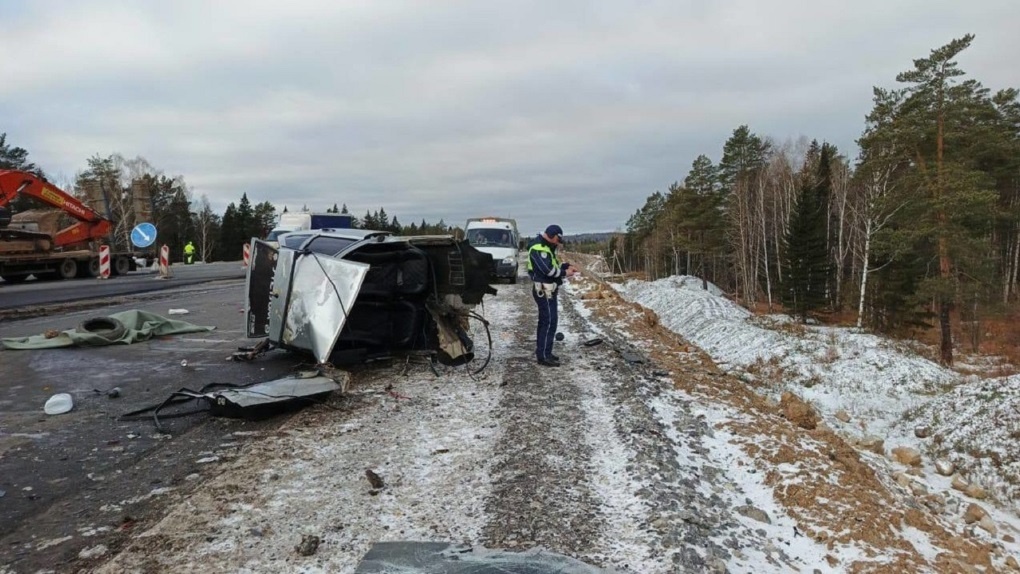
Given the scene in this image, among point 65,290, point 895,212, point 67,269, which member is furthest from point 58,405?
point 895,212

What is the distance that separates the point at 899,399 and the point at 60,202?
26.2 meters

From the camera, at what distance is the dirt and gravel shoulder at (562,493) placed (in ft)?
10.7

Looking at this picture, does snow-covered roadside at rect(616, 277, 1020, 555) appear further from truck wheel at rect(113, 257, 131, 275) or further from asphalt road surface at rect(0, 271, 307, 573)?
truck wheel at rect(113, 257, 131, 275)

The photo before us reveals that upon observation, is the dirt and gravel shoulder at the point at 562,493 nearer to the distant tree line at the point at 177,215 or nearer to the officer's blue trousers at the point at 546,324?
the officer's blue trousers at the point at 546,324

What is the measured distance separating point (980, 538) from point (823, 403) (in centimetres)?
560

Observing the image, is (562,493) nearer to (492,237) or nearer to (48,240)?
(492,237)

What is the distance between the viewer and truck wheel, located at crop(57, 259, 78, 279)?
21734 mm

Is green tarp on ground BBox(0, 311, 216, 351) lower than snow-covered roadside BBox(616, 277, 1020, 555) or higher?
higher

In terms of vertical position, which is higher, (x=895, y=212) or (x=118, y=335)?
(x=895, y=212)

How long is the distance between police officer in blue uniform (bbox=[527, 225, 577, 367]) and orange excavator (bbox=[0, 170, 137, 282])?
59.6 feet

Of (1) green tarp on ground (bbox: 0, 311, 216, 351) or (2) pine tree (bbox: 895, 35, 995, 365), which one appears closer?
(1) green tarp on ground (bbox: 0, 311, 216, 351)

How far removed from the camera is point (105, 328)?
30.9 feet

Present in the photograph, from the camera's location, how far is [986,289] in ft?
64.4

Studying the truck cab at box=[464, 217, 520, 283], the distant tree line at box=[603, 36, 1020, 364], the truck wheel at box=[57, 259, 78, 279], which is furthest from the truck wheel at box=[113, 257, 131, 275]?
the distant tree line at box=[603, 36, 1020, 364]
